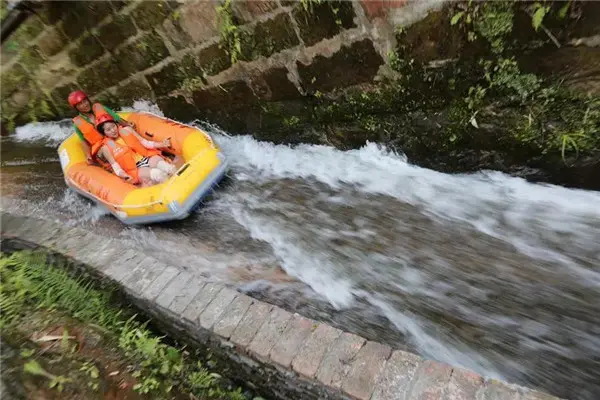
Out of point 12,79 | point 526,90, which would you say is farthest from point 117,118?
point 526,90

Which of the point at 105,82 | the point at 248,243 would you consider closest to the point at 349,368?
the point at 248,243

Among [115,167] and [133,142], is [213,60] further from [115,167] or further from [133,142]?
[115,167]

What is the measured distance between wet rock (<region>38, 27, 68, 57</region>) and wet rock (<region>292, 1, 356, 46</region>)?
3.44 meters

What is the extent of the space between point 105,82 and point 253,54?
2558 millimetres

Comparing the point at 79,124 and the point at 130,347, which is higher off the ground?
the point at 79,124

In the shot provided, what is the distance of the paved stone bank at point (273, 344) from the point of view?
168 centimetres

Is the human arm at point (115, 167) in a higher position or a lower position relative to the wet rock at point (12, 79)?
lower

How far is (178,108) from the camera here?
15.8 ft

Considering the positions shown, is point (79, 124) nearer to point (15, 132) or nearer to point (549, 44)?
point (15, 132)

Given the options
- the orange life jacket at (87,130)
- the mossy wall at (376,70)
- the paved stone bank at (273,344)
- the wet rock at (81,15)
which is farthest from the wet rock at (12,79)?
the paved stone bank at (273,344)

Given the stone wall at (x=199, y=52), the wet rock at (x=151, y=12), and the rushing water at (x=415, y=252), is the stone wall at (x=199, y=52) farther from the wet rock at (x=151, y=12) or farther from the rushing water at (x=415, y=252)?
the rushing water at (x=415, y=252)

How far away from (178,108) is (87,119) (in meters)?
0.99

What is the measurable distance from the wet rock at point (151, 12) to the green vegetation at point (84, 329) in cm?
250

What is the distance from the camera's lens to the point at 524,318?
2.28 metres
